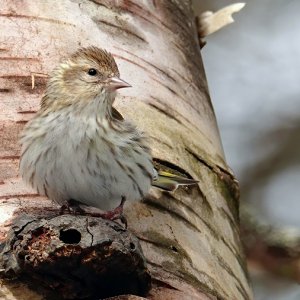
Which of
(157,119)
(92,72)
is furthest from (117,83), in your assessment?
(92,72)

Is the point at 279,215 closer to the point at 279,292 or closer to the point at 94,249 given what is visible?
the point at 279,292

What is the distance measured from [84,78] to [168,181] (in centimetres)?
54

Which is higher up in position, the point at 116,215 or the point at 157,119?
the point at 157,119

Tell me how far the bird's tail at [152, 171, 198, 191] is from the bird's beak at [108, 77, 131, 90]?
0.84 ft

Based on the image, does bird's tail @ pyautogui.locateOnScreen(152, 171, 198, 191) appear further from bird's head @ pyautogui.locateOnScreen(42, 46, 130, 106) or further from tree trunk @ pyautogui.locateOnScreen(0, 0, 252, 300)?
bird's head @ pyautogui.locateOnScreen(42, 46, 130, 106)

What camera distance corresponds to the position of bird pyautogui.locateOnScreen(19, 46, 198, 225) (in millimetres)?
2301

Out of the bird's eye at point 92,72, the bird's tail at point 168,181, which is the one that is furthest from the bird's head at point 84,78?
the bird's tail at point 168,181

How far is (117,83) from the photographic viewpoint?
8.08 feet

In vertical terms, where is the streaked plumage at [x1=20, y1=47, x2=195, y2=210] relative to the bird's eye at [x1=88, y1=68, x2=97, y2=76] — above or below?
below

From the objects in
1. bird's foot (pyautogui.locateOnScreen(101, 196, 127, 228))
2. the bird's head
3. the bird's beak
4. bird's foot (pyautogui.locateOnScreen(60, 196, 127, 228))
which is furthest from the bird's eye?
bird's foot (pyautogui.locateOnScreen(101, 196, 127, 228))

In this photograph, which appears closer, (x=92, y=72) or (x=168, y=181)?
(x=168, y=181)

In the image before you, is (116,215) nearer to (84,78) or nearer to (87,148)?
(87,148)

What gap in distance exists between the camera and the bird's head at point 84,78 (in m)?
2.47

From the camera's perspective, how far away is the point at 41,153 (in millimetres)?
2352
